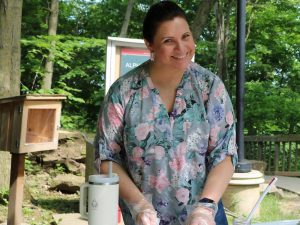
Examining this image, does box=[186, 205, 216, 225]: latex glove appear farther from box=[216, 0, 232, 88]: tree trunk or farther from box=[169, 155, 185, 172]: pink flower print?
box=[216, 0, 232, 88]: tree trunk

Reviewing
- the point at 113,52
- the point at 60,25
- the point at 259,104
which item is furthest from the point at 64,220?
the point at 60,25

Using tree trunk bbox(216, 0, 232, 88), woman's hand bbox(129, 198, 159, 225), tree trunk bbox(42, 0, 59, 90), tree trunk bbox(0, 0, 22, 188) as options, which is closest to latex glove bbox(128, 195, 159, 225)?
woman's hand bbox(129, 198, 159, 225)

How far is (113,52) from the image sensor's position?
181 inches

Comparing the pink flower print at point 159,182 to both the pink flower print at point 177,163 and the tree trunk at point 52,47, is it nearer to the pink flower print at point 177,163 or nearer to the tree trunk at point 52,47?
the pink flower print at point 177,163

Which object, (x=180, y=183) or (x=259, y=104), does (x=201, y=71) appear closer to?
(x=180, y=183)

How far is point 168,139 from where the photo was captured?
5.20 ft

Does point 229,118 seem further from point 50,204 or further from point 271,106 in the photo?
point 271,106

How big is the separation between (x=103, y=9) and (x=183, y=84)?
1437 centimetres

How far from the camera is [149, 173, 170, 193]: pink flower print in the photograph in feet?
5.19

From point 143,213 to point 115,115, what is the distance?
0.36 meters

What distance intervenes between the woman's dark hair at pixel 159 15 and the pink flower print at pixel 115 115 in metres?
0.26

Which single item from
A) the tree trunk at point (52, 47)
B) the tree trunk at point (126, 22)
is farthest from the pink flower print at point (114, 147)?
the tree trunk at point (126, 22)

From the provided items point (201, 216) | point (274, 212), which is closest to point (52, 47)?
point (274, 212)

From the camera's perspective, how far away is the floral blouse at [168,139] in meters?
1.58
